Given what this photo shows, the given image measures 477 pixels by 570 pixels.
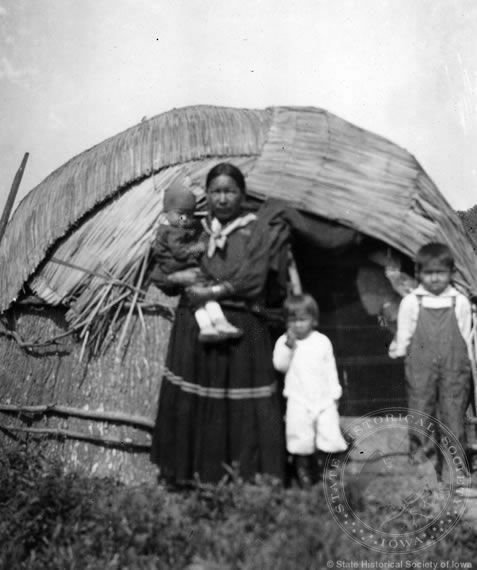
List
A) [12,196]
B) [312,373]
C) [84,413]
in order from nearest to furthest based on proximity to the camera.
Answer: [312,373], [84,413], [12,196]

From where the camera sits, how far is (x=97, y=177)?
5426mm

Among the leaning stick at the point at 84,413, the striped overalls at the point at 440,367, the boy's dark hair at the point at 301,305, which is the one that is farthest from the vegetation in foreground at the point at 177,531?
the boy's dark hair at the point at 301,305

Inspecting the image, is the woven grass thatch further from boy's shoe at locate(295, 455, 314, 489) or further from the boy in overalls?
boy's shoe at locate(295, 455, 314, 489)

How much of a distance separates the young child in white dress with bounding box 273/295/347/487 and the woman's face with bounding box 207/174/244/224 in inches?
28.0

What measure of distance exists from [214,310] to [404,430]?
2.13m

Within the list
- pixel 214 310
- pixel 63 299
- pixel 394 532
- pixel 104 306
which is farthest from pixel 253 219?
pixel 394 532

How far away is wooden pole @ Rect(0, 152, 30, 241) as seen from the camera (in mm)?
6234

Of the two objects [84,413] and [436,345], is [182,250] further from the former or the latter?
[436,345]

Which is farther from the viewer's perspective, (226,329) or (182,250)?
(182,250)

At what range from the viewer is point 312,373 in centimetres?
418

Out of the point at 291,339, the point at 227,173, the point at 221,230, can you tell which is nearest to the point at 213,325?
the point at 291,339

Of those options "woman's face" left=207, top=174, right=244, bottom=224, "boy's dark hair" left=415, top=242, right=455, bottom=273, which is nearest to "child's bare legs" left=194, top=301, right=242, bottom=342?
"woman's face" left=207, top=174, right=244, bottom=224

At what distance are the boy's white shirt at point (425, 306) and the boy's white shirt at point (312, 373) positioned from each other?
635mm

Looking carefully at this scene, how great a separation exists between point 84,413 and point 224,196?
6.67 feet
